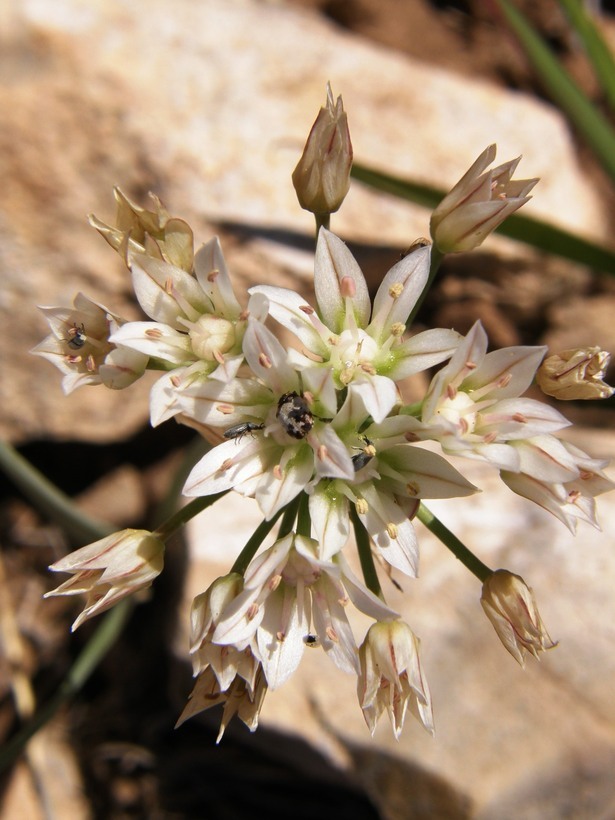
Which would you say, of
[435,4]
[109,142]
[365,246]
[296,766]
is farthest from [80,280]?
[435,4]

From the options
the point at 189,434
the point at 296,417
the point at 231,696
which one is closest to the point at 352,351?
the point at 296,417

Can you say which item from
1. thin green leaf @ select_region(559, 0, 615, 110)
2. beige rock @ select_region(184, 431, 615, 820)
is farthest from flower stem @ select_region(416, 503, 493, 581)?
thin green leaf @ select_region(559, 0, 615, 110)

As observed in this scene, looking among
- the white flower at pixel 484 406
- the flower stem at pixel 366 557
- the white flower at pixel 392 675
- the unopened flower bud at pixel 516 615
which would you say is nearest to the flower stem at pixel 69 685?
the white flower at pixel 392 675

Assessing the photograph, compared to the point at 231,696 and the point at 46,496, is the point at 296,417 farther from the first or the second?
the point at 46,496

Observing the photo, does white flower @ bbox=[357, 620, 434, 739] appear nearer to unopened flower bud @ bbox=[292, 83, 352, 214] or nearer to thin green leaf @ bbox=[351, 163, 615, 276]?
unopened flower bud @ bbox=[292, 83, 352, 214]

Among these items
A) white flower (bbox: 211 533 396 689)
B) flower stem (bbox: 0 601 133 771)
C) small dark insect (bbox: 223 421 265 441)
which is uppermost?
small dark insect (bbox: 223 421 265 441)

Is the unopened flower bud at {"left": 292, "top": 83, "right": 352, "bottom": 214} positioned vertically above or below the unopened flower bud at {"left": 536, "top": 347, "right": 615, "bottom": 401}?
above
